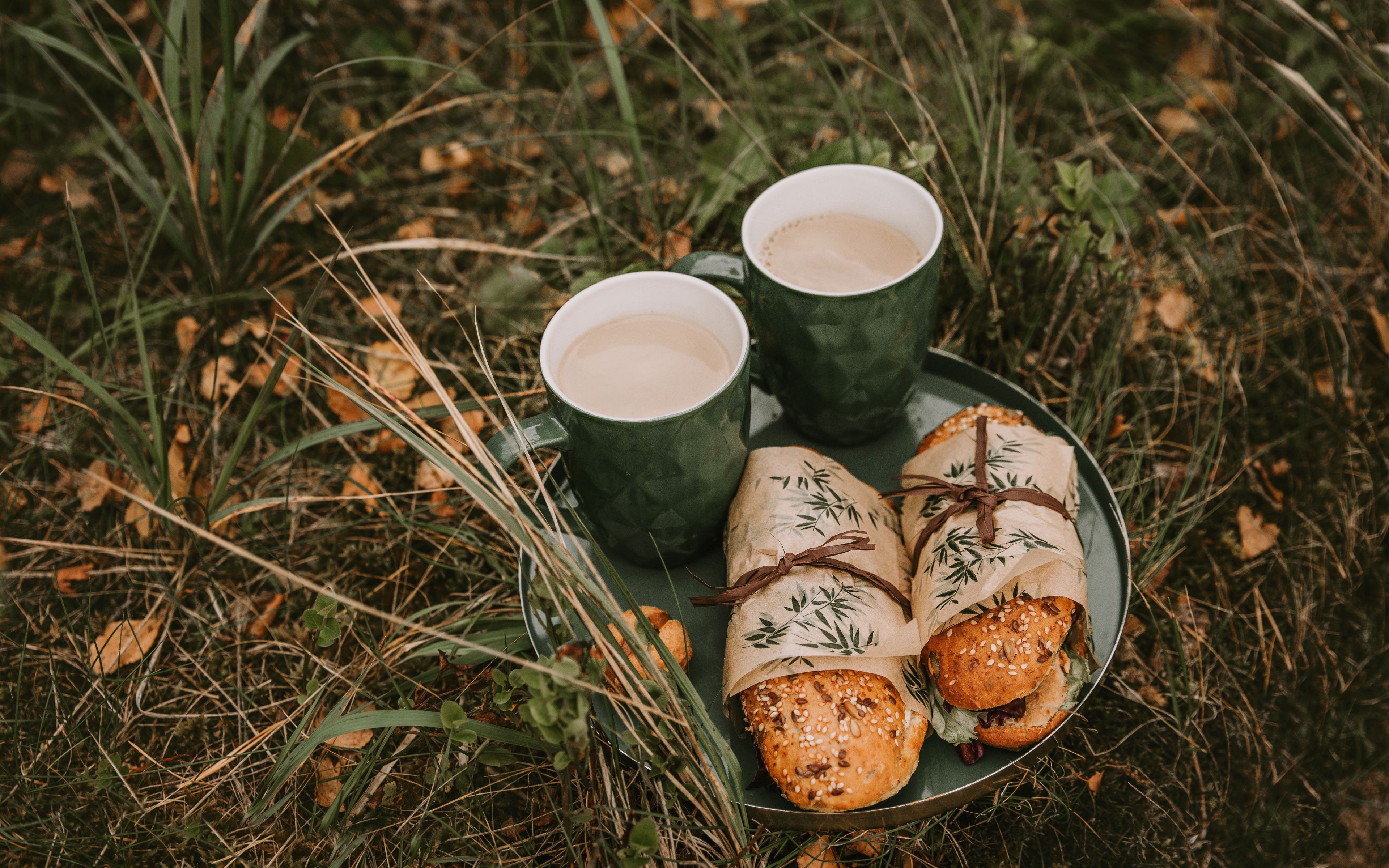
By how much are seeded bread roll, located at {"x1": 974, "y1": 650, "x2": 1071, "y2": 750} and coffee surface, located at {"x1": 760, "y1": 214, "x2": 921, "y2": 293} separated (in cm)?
75

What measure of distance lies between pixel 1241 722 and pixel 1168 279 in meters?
1.15

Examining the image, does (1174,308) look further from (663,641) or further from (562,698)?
(562,698)

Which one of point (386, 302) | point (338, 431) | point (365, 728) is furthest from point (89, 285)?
point (365, 728)

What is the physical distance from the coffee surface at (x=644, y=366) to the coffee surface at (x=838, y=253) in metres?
0.23

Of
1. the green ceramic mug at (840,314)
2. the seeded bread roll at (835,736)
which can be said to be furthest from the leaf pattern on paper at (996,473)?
the seeded bread roll at (835,736)

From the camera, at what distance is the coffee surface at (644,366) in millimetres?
1511

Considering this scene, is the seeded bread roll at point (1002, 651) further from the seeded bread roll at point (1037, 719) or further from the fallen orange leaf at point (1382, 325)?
the fallen orange leaf at point (1382, 325)

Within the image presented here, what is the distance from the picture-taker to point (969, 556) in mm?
1325

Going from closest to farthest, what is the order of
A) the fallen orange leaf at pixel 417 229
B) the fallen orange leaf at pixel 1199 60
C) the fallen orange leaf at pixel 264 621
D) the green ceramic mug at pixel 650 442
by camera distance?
the green ceramic mug at pixel 650 442 < the fallen orange leaf at pixel 264 621 < the fallen orange leaf at pixel 417 229 < the fallen orange leaf at pixel 1199 60

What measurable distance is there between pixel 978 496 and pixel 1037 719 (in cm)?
34

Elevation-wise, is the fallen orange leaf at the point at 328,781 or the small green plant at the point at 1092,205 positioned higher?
the small green plant at the point at 1092,205

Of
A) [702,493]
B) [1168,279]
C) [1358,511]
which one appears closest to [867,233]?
[702,493]

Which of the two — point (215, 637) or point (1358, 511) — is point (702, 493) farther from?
point (1358, 511)

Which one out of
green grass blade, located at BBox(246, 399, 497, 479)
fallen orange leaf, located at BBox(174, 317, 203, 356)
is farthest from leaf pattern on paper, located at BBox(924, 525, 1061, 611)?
fallen orange leaf, located at BBox(174, 317, 203, 356)
